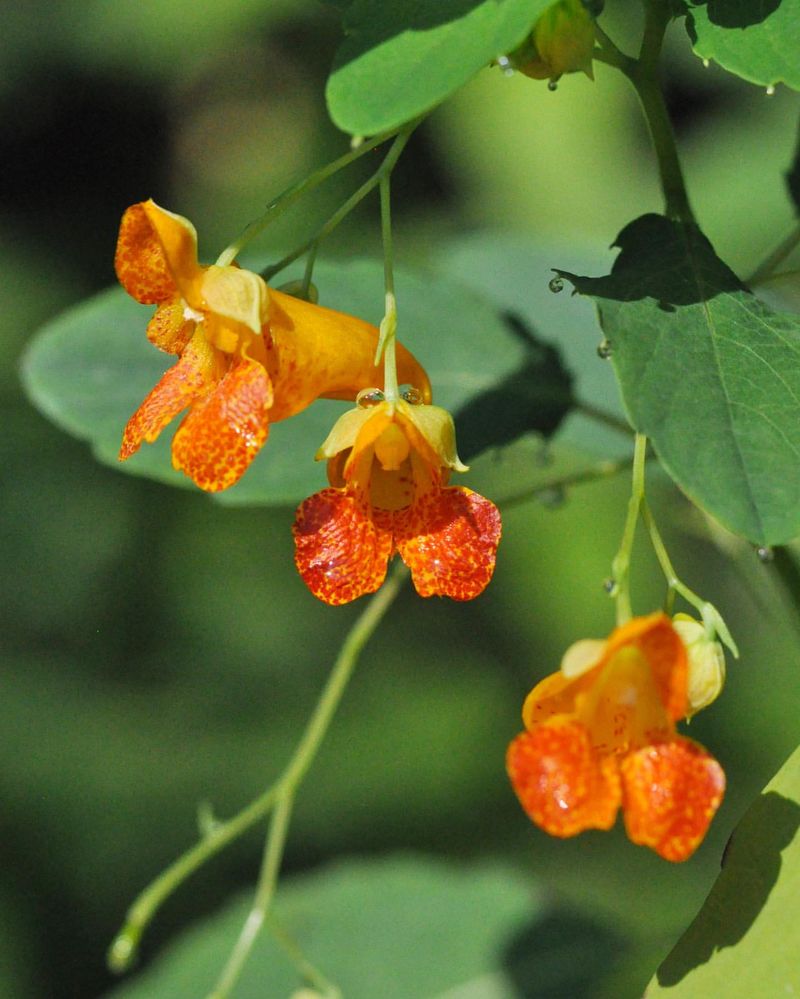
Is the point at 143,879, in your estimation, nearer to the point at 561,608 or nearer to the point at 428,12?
the point at 561,608

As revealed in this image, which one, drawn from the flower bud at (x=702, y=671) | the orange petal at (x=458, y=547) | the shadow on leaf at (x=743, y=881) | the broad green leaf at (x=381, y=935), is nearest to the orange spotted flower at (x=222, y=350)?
the orange petal at (x=458, y=547)

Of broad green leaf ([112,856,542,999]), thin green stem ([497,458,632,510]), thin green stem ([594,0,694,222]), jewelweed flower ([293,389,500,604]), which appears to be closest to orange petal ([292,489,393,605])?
jewelweed flower ([293,389,500,604])

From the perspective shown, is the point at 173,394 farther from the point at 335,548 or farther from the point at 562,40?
the point at 562,40

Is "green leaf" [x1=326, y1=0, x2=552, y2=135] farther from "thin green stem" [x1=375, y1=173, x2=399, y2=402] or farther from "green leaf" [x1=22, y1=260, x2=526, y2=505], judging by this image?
"green leaf" [x1=22, y1=260, x2=526, y2=505]

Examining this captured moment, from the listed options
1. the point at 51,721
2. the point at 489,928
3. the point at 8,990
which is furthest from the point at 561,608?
the point at 8,990

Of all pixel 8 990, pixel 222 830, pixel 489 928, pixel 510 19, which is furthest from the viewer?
pixel 8 990

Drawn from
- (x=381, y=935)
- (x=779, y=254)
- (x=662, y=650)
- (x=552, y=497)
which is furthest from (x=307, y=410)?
(x=381, y=935)

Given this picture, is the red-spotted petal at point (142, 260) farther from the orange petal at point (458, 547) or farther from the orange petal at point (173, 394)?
the orange petal at point (458, 547)
